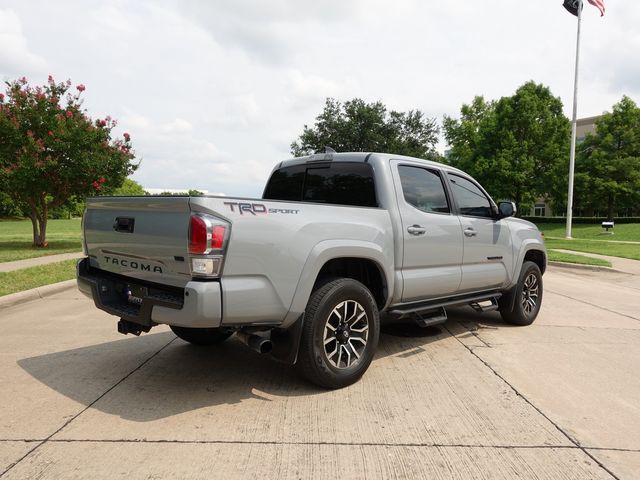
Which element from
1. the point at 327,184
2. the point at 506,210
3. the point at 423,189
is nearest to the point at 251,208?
the point at 327,184

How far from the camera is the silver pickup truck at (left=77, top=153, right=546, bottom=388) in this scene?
3.27 meters

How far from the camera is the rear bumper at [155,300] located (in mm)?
3172

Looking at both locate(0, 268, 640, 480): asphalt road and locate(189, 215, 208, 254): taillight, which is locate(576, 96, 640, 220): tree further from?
locate(189, 215, 208, 254): taillight

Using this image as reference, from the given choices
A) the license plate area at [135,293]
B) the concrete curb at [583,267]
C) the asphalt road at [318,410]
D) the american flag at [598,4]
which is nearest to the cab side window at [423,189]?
the asphalt road at [318,410]

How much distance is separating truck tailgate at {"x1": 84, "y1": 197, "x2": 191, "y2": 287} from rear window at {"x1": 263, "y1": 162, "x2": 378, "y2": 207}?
1.89 m

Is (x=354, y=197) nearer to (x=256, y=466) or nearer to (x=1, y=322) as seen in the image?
(x=256, y=466)

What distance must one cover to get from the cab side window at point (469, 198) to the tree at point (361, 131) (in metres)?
36.8

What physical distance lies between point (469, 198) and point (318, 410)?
3182 mm

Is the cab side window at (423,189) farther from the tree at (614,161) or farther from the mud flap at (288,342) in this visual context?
the tree at (614,161)

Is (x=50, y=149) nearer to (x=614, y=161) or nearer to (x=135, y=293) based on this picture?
Result: (x=135, y=293)

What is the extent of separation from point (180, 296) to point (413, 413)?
1.89 metres

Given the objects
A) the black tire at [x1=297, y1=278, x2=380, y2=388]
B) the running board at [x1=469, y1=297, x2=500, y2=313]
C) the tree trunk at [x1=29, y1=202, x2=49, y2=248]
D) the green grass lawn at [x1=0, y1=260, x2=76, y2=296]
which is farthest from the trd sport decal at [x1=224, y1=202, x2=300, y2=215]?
the tree trunk at [x1=29, y1=202, x2=49, y2=248]

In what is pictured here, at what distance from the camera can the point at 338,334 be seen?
13.0 ft

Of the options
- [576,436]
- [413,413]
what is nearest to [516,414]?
[576,436]
